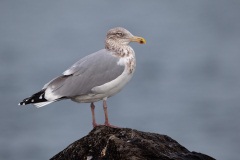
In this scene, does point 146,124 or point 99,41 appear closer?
point 146,124

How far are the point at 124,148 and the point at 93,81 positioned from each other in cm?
266

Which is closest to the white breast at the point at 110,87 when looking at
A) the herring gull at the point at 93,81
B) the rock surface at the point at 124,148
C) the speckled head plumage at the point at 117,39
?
the herring gull at the point at 93,81

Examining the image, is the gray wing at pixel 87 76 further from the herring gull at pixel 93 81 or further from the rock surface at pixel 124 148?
the rock surface at pixel 124 148

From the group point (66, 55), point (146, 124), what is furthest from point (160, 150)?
point (66, 55)

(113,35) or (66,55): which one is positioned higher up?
(66,55)

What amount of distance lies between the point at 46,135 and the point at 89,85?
11150 millimetres

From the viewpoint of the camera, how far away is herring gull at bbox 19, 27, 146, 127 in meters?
11.3

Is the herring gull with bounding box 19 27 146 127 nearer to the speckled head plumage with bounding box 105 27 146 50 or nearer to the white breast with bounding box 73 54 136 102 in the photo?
the white breast with bounding box 73 54 136 102

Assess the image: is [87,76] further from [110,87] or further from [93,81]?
[110,87]

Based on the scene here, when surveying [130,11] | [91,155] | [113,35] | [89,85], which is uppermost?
[130,11]

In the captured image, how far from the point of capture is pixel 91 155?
30.8 feet

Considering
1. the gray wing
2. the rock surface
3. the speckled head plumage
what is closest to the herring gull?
the gray wing

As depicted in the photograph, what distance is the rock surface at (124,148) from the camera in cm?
896

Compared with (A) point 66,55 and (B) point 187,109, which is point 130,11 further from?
(B) point 187,109
